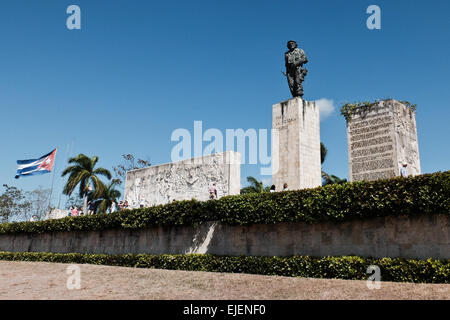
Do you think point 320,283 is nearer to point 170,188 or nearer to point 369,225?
point 369,225

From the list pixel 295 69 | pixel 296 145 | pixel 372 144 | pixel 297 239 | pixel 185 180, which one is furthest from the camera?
pixel 185 180

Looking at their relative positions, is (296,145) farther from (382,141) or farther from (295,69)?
(382,141)

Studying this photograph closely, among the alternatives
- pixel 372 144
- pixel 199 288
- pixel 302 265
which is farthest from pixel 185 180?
pixel 199 288

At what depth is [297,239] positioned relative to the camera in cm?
1201

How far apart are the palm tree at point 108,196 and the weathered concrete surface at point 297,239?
626 inches

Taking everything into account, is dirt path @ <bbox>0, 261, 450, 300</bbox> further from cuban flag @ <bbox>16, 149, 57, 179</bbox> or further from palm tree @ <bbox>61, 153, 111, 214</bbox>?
palm tree @ <bbox>61, 153, 111, 214</bbox>

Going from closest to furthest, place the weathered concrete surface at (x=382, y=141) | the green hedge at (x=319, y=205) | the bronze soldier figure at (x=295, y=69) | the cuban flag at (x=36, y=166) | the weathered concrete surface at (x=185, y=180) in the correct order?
the green hedge at (x=319, y=205)
the bronze soldier figure at (x=295, y=69)
the weathered concrete surface at (x=382, y=141)
the weathered concrete surface at (x=185, y=180)
the cuban flag at (x=36, y=166)

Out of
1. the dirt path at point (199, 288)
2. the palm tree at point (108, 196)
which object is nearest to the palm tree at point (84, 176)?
the palm tree at point (108, 196)

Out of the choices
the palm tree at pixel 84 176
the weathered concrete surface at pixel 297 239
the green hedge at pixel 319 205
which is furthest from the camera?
the palm tree at pixel 84 176

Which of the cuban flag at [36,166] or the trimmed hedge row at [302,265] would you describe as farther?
the cuban flag at [36,166]

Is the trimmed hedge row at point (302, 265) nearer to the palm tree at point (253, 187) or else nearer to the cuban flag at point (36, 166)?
the cuban flag at point (36, 166)

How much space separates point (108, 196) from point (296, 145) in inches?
980

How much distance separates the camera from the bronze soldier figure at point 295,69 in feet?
51.1
